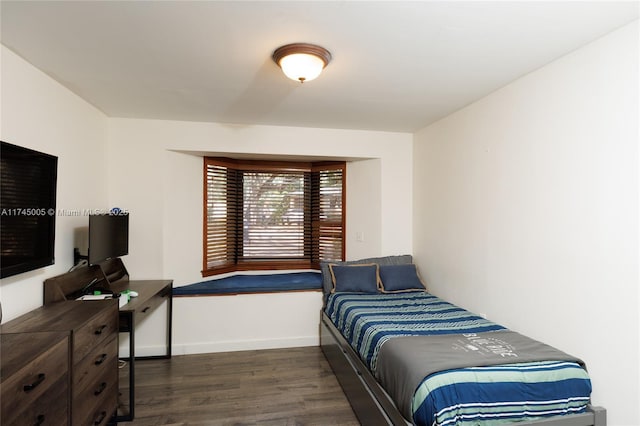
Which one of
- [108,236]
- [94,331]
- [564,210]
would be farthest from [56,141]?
[564,210]

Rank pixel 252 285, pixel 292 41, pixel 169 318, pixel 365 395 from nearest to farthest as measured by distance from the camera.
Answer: pixel 292 41 < pixel 365 395 < pixel 169 318 < pixel 252 285

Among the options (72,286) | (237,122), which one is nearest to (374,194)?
(237,122)

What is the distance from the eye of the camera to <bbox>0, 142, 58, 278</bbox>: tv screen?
1.91 metres

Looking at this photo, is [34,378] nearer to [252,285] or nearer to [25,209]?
[25,209]

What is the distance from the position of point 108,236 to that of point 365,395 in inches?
96.8

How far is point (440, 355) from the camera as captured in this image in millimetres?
1961

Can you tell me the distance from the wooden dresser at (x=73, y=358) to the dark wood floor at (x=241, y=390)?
1.67 ft

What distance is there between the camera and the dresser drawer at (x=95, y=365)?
1.84 metres

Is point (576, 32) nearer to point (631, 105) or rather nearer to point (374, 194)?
point (631, 105)

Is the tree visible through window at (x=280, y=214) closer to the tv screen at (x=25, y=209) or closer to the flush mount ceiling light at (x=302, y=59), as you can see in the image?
the tv screen at (x=25, y=209)

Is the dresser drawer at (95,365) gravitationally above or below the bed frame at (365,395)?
above

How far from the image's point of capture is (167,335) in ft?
11.6

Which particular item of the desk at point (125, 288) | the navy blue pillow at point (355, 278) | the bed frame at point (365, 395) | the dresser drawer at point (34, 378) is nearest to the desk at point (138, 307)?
→ the desk at point (125, 288)

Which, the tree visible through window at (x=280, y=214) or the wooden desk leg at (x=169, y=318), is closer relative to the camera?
the wooden desk leg at (x=169, y=318)
